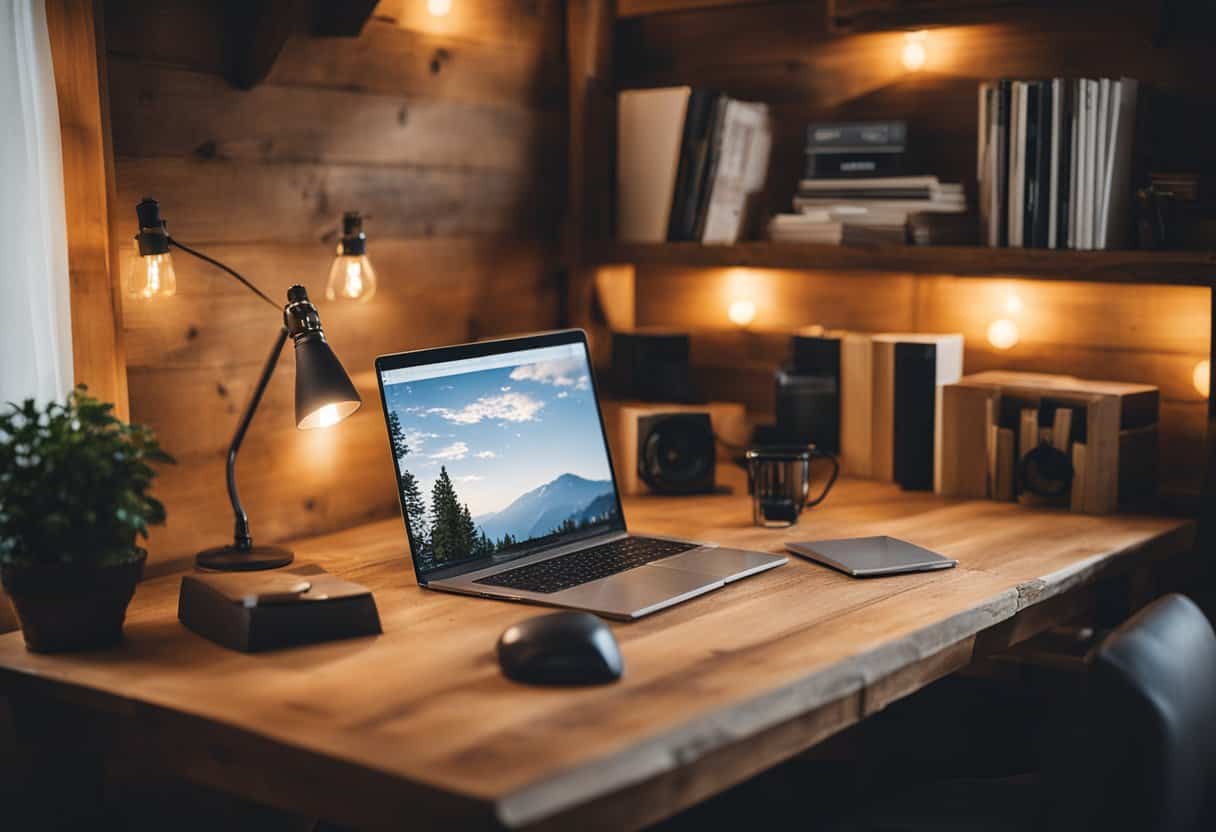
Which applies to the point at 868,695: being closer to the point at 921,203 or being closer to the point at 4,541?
the point at 4,541

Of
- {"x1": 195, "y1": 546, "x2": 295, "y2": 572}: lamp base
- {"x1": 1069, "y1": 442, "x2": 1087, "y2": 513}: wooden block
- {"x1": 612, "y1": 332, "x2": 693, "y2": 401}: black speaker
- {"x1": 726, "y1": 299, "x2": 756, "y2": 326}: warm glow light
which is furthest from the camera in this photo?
{"x1": 726, "y1": 299, "x2": 756, "y2": 326}: warm glow light

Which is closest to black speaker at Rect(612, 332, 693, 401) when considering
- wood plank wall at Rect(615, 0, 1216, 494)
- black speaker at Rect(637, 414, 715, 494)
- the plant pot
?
black speaker at Rect(637, 414, 715, 494)

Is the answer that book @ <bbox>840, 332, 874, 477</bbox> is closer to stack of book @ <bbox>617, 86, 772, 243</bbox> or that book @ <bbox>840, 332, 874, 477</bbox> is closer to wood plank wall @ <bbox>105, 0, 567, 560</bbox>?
stack of book @ <bbox>617, 86, 772, 243</bbox>

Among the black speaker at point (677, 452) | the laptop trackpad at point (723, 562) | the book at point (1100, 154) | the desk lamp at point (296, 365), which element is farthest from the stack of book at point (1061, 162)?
the desk lamp at point (296, 365)

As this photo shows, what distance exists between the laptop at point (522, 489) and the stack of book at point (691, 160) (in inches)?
27.3

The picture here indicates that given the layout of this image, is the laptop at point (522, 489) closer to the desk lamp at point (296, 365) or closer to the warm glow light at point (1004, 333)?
the desk lamp at point (296, 365)

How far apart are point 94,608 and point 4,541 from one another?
0.43 feet

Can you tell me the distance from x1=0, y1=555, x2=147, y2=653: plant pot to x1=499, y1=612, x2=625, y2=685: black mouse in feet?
1.63

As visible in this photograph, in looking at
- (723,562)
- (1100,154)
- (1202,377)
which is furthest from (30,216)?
(1202,377)

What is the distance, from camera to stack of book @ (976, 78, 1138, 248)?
91.3 inches

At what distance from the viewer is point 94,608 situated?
1623 mm

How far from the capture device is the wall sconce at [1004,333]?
2631 millimetres

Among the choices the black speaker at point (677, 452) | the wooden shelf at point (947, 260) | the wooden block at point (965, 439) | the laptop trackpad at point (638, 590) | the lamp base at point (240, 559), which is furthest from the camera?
the black speaker at point (677, 452)

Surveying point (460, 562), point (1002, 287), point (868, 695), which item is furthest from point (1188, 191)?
point (460, 562)
